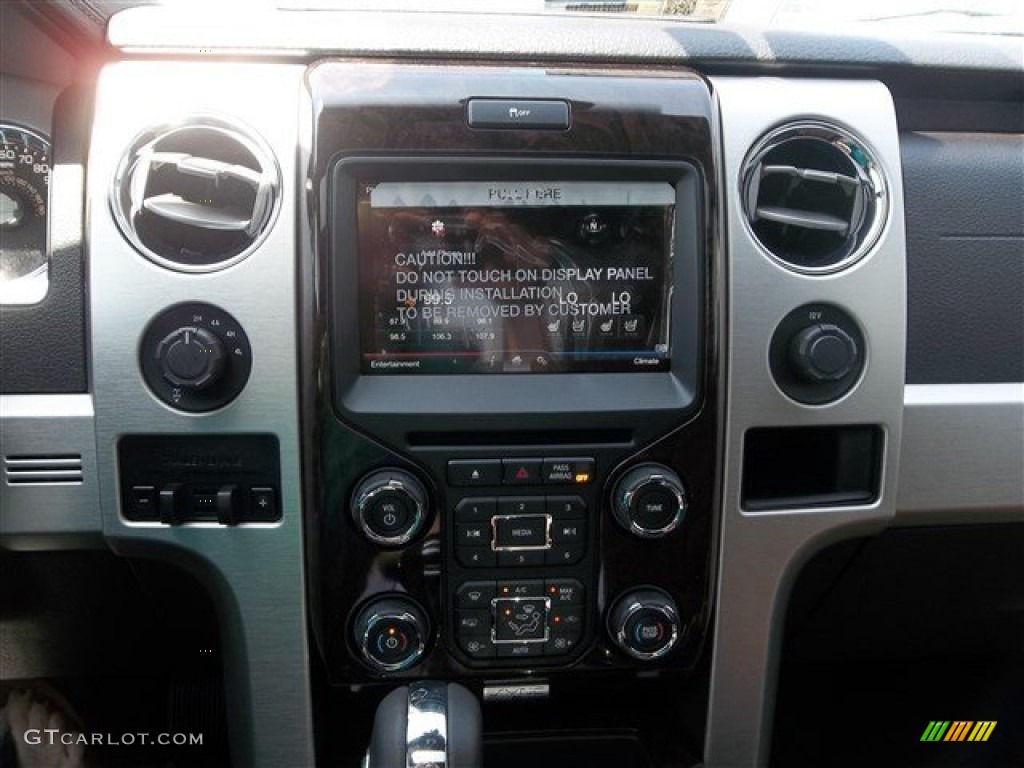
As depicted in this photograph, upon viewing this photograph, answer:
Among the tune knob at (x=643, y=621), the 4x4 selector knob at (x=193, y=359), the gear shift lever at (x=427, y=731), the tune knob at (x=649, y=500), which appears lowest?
the gear shift lever at (x=427, y=731)

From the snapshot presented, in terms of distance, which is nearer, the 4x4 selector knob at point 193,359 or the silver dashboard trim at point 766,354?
the 4x4 selector knob at point 193,359

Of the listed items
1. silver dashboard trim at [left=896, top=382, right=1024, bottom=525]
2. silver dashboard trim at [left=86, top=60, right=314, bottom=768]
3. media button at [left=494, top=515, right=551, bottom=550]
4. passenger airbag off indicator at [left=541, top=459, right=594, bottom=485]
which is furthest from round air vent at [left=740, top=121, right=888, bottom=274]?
silver dashboard trim at [left=86, top=60, right=314, bottom=768]

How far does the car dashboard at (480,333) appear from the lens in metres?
1.13

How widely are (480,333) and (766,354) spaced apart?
40 centimetres

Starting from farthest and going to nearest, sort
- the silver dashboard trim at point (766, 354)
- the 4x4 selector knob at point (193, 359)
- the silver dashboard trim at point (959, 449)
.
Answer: the silver dashboard trim at point (959, 449) → the silver dashboard trim at point (766, 354) → the 4x4 selector knob at point (193, 359)

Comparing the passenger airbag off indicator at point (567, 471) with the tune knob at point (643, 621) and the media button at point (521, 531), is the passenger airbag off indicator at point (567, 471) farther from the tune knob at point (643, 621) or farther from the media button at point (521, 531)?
the tune knob at point (643, 621)

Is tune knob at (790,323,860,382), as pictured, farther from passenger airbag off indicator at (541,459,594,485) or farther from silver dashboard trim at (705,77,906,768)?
passenger airbag off indicator at (541,459,594,485)

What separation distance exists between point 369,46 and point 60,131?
466 mm

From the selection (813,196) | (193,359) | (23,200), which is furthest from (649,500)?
(23,200)

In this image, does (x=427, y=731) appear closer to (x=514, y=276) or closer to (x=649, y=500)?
(x=649, y=500)

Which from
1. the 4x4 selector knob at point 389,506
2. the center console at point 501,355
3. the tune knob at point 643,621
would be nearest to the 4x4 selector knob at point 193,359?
the center console at point 501,355

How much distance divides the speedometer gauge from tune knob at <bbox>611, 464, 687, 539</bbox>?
87 cm

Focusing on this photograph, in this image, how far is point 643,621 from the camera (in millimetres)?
1242

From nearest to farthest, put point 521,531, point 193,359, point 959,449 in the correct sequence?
point 193,359 < point 521,531 < point 959,449
